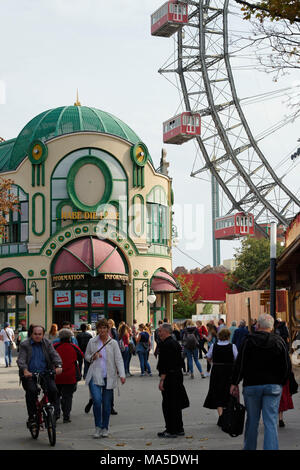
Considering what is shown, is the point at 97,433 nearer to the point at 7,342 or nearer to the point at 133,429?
the point at 133,429

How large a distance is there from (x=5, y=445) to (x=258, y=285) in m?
13.7

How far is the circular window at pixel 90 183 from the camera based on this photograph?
4131 centimetres

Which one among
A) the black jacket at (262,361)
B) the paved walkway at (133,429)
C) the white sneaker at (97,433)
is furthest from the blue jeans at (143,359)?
the black jacket at (262,361)

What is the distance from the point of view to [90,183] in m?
41.6

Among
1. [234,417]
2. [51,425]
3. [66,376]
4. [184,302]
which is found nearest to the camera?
[234,417]

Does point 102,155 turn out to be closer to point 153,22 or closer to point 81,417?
point 153,22

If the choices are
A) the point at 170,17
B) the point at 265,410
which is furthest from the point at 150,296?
the point at 265,410

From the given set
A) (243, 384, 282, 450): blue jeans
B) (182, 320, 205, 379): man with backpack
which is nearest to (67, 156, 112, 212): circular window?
(182, 320, 205, 379): man with backpack

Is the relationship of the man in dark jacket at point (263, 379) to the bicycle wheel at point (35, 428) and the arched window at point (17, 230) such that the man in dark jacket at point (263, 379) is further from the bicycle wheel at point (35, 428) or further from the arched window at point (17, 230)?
the arched window at point (17, 230)

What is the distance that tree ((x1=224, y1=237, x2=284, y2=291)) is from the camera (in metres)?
66.4

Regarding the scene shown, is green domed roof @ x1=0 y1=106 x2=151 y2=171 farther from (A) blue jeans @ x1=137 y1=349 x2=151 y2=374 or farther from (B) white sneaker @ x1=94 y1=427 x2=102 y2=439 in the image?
(B) white sneaker @ x1=94 y1=427 x2=102 y2=439

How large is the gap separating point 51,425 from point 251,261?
57.2 metres

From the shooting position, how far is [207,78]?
54.8 m
